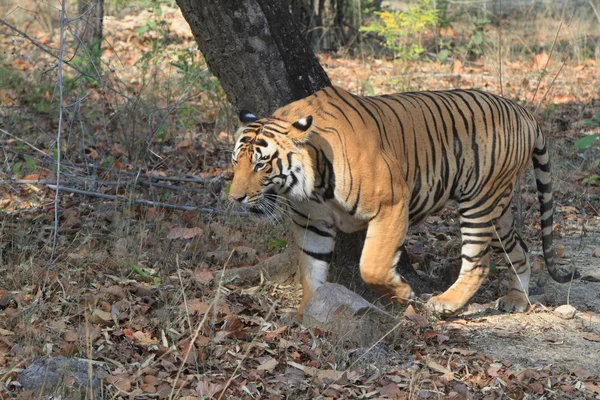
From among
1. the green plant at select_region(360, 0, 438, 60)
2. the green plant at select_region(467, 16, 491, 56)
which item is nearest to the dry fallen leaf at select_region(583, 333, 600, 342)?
the green plant at select_region(360, 0, 438, 60)

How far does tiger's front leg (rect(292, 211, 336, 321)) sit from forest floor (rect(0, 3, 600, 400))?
25 centimetres

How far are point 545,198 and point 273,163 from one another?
221cm

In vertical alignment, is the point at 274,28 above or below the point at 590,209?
above

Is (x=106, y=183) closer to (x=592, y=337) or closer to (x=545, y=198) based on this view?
(x=545, y=198)

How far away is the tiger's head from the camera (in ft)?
14.2

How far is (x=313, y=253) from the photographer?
4922mm

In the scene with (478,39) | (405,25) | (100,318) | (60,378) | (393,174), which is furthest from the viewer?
(478,39)

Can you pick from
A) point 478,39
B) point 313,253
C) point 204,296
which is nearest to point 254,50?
point 313,253

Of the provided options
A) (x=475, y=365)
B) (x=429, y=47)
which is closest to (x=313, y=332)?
(x=475, y=365)

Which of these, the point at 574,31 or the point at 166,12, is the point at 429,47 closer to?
the point at 574,31

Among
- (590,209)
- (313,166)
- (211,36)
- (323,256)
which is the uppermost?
(211,36)

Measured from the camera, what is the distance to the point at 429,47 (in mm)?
12078

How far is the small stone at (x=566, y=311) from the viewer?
16.4ft

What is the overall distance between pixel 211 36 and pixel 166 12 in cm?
812
